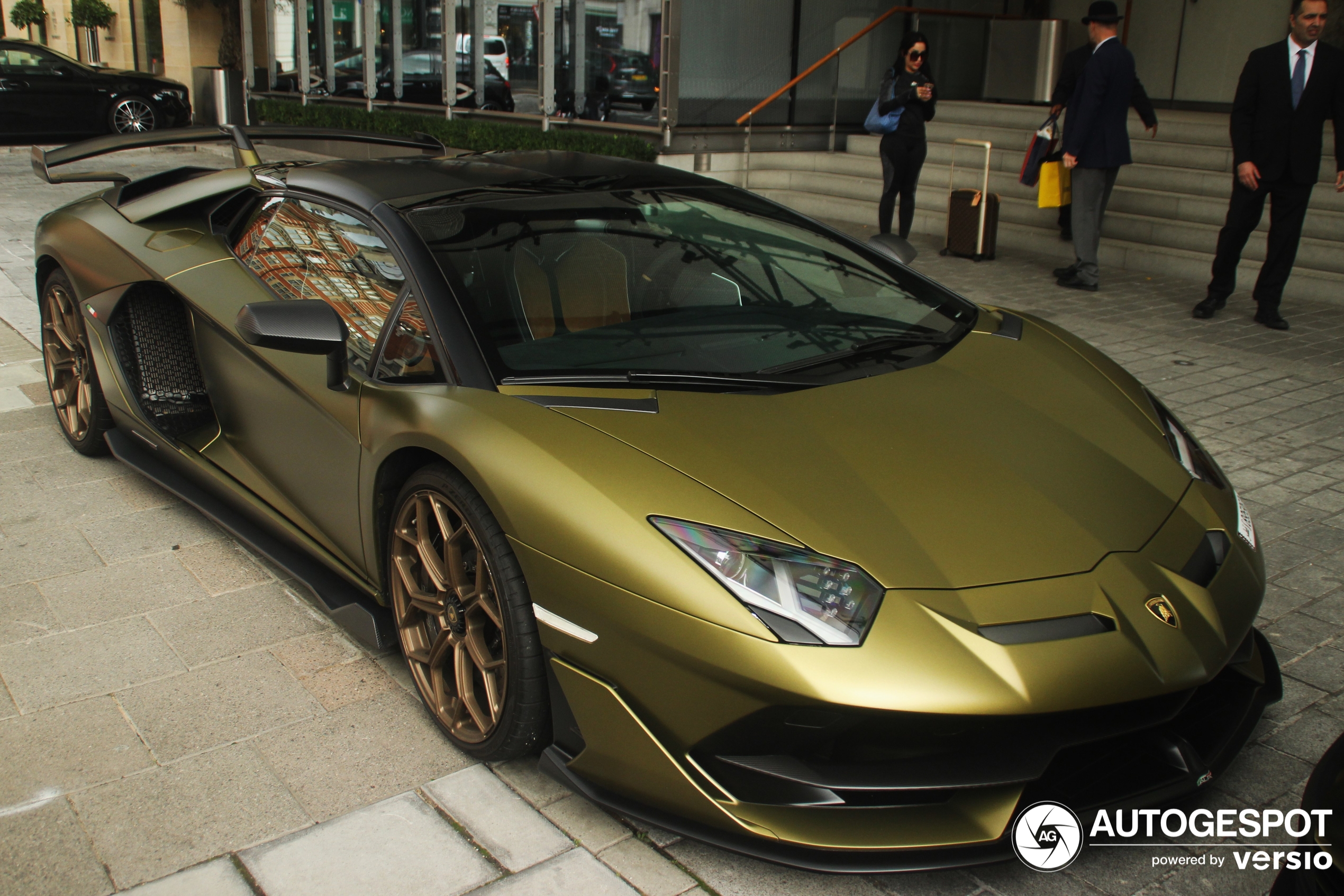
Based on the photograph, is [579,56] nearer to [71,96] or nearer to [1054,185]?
[1054,185]

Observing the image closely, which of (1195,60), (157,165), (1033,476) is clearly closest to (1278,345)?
(1033,476)

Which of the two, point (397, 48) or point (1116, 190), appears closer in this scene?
point (1116, 190)

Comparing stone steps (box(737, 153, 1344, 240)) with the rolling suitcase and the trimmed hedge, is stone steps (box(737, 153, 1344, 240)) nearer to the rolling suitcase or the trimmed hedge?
the rolling suitcase

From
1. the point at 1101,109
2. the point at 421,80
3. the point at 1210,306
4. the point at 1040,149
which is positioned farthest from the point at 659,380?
the point at 421,80

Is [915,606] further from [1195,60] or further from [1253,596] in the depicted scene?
[1195,60]

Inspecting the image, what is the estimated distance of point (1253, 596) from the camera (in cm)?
253

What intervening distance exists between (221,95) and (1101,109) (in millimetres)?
19032

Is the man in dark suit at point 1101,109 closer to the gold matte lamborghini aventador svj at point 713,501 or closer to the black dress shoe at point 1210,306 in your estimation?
the black dress shoe at point 1210,306

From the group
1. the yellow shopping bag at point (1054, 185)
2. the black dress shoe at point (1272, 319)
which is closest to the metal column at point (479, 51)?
the yellow shopping bag at point (1054, 185)

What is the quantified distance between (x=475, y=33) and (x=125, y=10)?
20.1 metres

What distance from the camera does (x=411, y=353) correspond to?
2.87 metres

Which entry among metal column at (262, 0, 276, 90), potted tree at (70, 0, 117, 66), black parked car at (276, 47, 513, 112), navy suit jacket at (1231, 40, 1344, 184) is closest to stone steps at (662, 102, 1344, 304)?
navy suit jacket at (1231, 40, 1344, 184)

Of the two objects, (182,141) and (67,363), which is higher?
(182,141)

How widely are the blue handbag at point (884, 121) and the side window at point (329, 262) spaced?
6.64 meters
